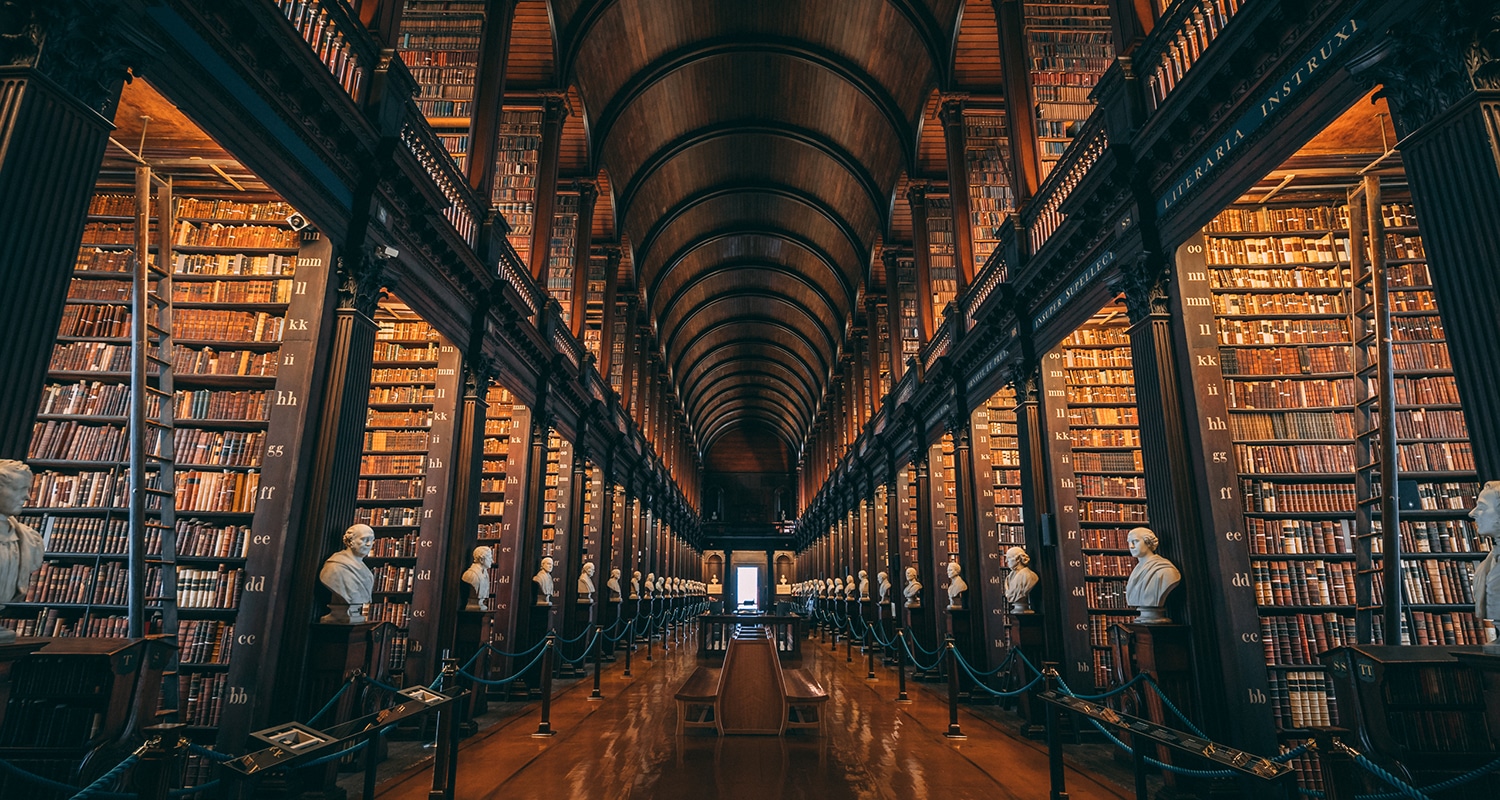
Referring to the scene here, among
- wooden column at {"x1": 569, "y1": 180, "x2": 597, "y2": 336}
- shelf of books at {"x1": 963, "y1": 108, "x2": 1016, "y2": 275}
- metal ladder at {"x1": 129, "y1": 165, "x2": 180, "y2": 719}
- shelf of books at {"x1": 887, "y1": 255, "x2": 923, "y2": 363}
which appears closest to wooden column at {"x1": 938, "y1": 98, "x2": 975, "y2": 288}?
shelf of books at {"x1": 963, "y1": 108, "x2": 1016, "y2": 275}

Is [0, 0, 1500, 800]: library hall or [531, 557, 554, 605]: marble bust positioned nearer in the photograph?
[0, 0, 1500, 800]: library hall

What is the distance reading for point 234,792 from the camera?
2.23 meters

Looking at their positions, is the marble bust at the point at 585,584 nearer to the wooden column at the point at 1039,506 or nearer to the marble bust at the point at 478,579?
the marble bust at the point at 478,579

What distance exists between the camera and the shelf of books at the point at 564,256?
11234 millimetres

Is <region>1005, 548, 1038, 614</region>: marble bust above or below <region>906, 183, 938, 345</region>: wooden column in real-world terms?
below

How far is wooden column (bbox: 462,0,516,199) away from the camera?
7051mm

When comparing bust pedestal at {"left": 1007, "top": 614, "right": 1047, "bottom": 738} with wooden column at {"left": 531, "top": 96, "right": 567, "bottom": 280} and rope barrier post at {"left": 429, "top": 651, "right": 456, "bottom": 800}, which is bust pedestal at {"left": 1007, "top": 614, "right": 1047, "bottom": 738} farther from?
wooden column at {"left": 531, "top": 96, "right": 567, "bottom": 280}

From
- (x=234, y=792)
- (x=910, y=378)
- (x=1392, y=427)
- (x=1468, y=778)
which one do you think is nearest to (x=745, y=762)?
(x=234, y=792)

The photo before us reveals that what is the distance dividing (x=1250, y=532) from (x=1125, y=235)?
221cm

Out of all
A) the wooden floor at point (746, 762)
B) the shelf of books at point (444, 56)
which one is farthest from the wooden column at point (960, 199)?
the shelf of books at point (444, 56)

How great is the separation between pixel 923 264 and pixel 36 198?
10.3 metres

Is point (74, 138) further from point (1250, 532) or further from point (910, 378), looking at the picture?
point (910, 378)

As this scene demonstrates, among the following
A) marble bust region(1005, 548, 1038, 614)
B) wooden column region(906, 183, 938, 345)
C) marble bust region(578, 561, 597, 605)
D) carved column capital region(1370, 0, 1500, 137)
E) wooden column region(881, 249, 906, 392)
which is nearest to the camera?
carved column capital region(1370, 0, 1500, 137)

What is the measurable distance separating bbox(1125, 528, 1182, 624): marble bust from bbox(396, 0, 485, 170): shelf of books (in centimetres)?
703
